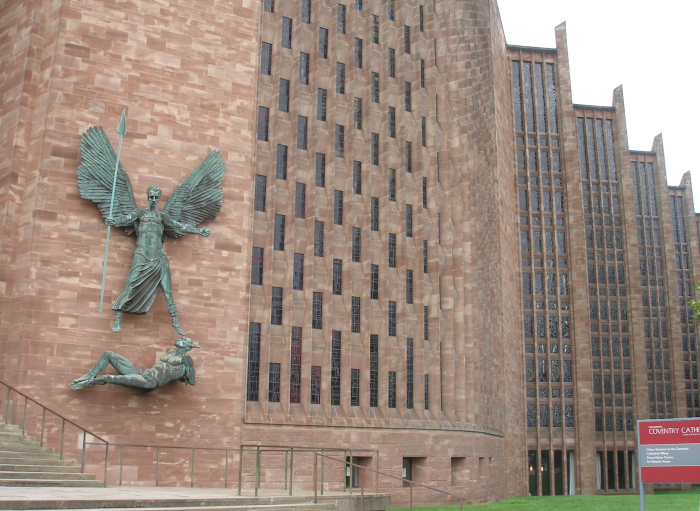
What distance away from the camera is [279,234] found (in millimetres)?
32094

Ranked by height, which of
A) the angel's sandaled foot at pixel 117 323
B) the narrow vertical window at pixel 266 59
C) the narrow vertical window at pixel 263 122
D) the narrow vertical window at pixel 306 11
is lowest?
the angel's sandaled foot at pixel 117 323

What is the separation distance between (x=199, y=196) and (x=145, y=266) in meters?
3.36

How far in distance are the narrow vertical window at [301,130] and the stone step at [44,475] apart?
690 inches

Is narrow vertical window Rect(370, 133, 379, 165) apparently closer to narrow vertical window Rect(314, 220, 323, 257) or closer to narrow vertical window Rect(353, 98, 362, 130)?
narrow vertical window Rect(353, 98, 362, 130)

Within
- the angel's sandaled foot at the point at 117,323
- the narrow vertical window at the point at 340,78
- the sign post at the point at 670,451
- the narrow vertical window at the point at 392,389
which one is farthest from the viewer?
the narrow vertical window at the point at 340,78

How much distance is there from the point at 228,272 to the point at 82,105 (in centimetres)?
739

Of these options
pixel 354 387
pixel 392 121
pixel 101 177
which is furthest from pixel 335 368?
pixel 101 177

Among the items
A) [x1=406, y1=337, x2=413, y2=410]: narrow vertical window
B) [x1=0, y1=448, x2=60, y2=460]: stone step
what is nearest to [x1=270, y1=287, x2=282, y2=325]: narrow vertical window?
[x1=406, y1=337, x2=413, y2=410]: narrow vertical window

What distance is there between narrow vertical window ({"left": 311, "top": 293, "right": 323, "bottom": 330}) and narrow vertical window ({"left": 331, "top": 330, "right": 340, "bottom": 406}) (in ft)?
2.71

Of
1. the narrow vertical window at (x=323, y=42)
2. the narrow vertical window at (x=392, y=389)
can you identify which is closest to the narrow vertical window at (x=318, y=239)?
the narrow vertical window at (x=392, y=389)

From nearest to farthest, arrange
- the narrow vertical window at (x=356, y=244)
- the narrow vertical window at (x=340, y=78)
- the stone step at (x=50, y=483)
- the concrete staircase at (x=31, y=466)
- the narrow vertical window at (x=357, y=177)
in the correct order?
the stone step at (x=50, y=483), the concrete staircase at (x=31, y=466), the narrow vertical window at (x=356, y=244), the narrow vertical window at (x=357, y=177), the narrow vertical window at (x=340, y=78)

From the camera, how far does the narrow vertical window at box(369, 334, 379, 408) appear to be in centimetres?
3322

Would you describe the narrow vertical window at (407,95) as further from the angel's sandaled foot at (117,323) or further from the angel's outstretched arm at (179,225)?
the angel's sandaled foot at (117,323)

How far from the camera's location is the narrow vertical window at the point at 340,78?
35469 millimetres
